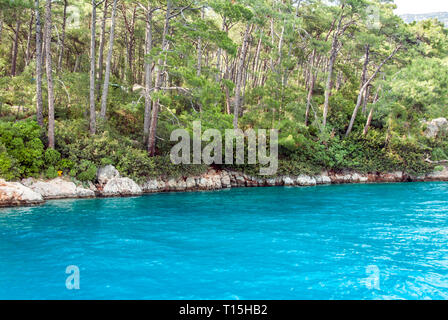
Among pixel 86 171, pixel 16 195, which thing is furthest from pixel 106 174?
pixel 16 195

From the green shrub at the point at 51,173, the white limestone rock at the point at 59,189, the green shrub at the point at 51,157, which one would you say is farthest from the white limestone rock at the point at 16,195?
the green shrub at the point at 51,157

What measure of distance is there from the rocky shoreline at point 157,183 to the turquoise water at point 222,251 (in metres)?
0.94

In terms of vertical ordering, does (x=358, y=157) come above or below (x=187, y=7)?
below

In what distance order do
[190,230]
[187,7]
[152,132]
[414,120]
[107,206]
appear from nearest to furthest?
[190,230]
[107,206]
[187,7]
[152,132]
[414,120]

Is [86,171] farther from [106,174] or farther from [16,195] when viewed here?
[16,195]

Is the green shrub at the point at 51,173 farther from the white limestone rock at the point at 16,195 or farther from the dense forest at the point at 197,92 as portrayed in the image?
the white limestone rock at the point at 16,195

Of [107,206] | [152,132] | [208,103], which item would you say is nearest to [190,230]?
[107,206]

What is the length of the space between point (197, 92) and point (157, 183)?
214 inches

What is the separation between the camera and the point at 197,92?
1673 centimetres

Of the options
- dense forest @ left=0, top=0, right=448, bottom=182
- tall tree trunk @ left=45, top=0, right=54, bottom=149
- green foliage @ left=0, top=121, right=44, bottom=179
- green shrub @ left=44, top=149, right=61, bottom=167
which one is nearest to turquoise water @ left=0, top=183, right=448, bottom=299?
green foliage @ left=0, top=121, right=44, bottom=179

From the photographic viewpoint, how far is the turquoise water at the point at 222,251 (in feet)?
19.6

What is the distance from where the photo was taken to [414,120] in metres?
28.1

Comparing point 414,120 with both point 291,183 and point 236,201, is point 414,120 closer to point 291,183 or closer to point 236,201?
point 291,183

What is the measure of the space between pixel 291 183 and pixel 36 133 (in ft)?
51.1
